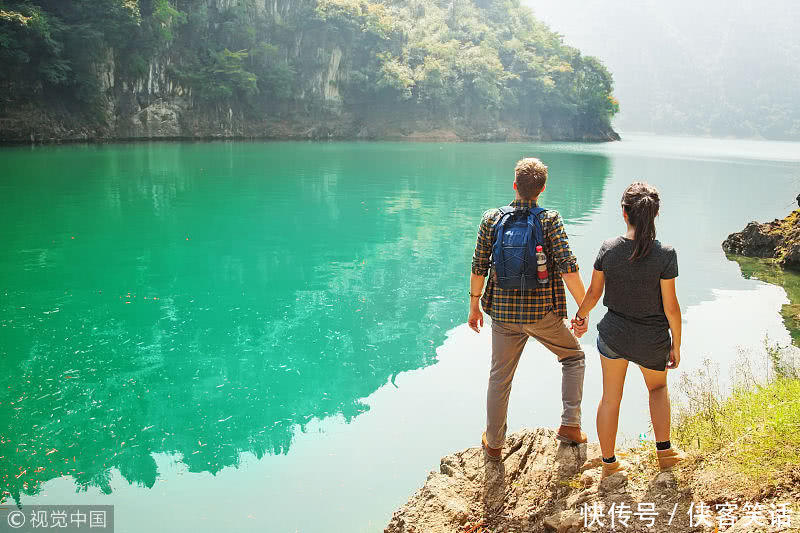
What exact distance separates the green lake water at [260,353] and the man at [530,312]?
118 centimetres

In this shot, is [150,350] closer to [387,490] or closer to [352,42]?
[387,490]

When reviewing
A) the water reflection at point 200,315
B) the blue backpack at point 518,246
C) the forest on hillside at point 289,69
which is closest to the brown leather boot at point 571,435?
the blue backpack at point 518,246

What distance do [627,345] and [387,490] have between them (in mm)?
2052

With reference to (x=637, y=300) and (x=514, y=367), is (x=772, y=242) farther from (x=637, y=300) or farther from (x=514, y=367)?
(x=637, y=300)

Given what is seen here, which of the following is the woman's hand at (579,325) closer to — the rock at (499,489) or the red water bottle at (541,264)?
the red water bottle at (541,264)

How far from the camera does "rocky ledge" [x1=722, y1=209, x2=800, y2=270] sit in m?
11.6

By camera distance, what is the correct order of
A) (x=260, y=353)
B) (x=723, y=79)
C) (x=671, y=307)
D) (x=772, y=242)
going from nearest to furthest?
(x=671, y=307)
(x=260, y=353)
(x=772, y=242)
(x=723, y=79)

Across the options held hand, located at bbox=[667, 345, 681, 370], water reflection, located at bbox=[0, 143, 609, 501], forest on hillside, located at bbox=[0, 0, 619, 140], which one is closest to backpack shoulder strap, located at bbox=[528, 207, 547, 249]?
held hand, located at bbox=[667, 345, 681, 370]

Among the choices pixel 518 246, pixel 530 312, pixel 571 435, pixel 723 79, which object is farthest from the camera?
pixel 723 79

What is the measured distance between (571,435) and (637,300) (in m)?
1.09

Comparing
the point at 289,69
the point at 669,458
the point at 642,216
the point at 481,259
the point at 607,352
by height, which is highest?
the point at 289,69

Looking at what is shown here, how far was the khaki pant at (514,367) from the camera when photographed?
3.83m

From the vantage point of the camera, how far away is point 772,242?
1268 cm

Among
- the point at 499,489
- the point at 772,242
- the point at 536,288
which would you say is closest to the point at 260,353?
the point at 499,489
